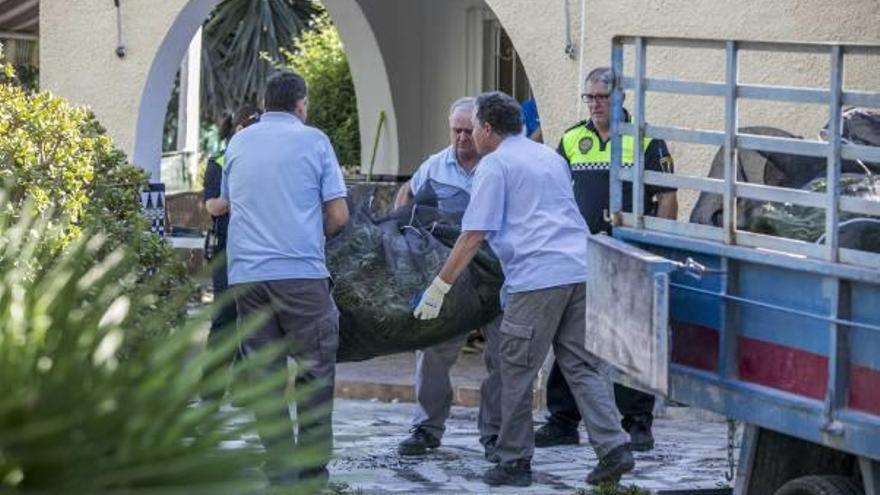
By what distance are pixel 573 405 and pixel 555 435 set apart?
19 cm

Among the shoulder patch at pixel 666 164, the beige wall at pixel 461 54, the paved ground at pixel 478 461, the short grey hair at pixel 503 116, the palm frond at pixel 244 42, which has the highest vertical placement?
the palm frond at pixel 244 42

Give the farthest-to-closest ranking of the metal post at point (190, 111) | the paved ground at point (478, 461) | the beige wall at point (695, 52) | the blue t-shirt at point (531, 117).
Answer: the metal post at point (190, 111) < the blue t-shirt at point (531, 117) < the beige wall at point (695, 52) < the paved ground at point (478, 461)

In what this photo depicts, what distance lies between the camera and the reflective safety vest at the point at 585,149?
8.83 metres

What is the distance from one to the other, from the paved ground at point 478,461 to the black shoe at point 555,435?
8 centimetres

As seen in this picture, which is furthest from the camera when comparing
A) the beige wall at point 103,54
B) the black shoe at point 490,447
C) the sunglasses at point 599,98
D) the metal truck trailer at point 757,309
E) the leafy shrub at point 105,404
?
the beige wall at point 103,54

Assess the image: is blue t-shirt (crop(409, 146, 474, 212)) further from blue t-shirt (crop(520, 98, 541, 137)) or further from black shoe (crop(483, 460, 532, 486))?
blue t-shirt (crop(520, 98, 541, 137))

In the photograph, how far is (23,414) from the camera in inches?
99.5

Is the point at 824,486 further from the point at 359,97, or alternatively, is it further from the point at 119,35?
the point at 359,97

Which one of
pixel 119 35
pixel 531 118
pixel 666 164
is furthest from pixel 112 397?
pixel 119 35

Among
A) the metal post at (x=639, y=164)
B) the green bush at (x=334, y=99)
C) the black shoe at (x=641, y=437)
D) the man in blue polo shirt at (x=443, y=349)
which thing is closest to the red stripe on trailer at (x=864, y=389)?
the metal post at (x=639, y=164)

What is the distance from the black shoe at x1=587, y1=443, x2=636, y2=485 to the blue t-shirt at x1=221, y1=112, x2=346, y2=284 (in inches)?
57.2

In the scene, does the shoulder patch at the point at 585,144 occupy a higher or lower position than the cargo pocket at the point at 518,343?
higher

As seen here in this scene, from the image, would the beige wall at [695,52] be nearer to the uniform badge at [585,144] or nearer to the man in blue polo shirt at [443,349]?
the uniform badge at [585,144]

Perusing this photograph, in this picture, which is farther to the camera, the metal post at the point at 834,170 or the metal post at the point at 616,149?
the metal post at the point at 616,149
